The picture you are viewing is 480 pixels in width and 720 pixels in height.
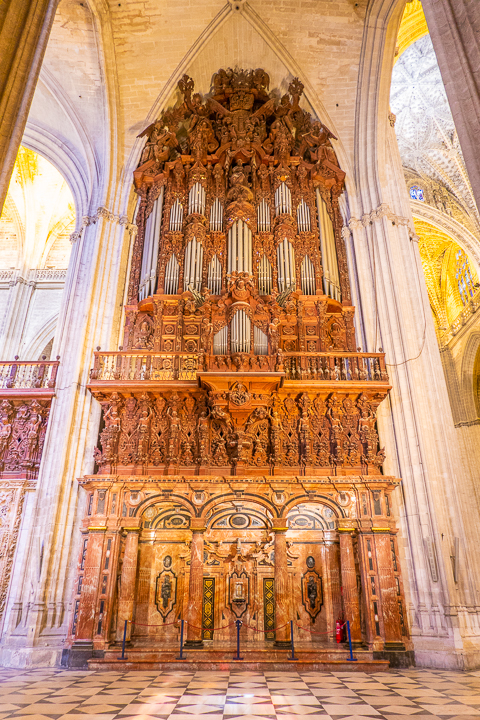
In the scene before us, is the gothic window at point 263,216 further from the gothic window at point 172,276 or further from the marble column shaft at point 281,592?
the marble column shaft at point 281,592

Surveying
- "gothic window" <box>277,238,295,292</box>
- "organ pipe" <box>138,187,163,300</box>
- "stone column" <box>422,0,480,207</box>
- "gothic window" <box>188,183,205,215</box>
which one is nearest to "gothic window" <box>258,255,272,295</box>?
"gothic window" <box>277,238,295,292</box>

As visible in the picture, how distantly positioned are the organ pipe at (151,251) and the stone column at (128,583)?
5483mm

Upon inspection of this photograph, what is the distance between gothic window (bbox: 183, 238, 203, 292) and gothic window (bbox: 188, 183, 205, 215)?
3.19 feet

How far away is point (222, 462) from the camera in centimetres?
971

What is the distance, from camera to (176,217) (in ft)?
41.9

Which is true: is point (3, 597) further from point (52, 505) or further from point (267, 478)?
point (267, 478)

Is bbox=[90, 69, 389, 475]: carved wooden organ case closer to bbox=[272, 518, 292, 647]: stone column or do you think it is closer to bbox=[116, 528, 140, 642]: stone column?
bbox=[272, 518, 292, 647]: stone column

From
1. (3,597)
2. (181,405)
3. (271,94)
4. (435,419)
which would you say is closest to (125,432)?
(181,405)

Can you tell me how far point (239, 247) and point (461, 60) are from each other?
705cm

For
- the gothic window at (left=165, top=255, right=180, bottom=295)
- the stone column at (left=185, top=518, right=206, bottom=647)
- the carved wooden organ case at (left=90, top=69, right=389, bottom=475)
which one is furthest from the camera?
the gothic window at (left=165, top=255, right=180, bottom=295)

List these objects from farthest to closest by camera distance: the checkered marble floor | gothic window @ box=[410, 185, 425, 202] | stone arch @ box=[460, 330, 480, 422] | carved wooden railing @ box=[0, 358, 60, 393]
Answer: gothic window @ box=[410, 185, 425, 202] → stone arch @ box=[460, 330, 480, 422] → carved wooden railing @ box=[0, 358, 60, 393] → the checkered marble floor

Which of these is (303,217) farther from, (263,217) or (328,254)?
(328,254)

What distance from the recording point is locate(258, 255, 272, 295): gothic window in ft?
38.4

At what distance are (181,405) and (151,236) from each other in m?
4.83
